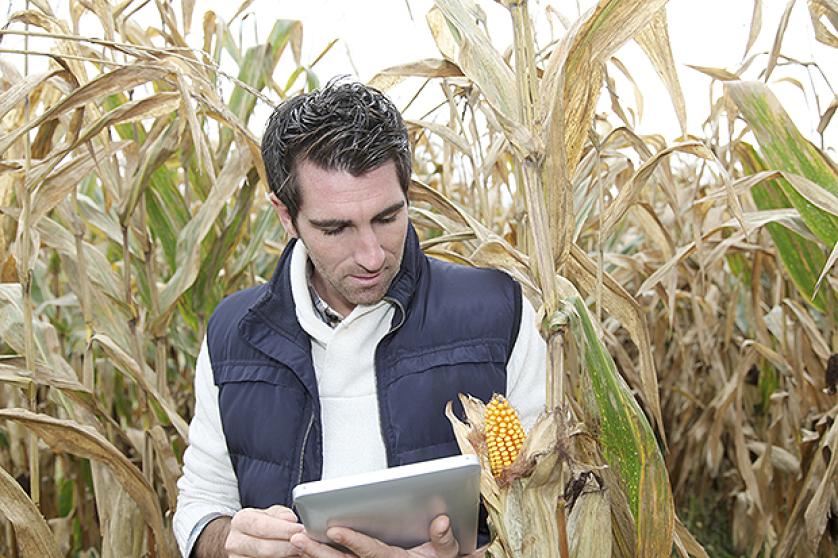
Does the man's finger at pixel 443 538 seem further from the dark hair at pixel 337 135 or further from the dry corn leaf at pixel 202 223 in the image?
the dry corn leaf at pixel 202 223

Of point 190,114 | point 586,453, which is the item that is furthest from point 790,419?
point 190,114

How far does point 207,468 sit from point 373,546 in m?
0.49

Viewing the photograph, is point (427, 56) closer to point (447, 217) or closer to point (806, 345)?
point (447, 217)

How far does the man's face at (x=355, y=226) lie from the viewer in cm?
120

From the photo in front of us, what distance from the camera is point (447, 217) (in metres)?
1.57

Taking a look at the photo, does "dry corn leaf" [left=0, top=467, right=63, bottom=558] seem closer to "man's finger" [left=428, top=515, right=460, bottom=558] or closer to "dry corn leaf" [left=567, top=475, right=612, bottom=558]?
"man's finger" [left=428, top=515, right=460, bottom=558]

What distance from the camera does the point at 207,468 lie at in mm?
1383

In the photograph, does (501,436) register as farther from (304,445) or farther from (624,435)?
(304,445)

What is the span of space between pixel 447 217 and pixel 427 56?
333 mm

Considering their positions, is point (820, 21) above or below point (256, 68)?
below

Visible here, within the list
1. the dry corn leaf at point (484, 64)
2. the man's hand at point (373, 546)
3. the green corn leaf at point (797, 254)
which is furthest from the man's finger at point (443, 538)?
the green corn leaf at point (797, 254)

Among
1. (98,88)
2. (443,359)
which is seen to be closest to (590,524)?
(443,359)

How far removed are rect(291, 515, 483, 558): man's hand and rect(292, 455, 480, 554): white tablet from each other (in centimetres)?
1

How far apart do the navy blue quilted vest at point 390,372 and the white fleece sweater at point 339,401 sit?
3 centimetres
